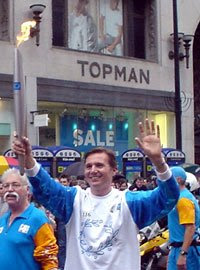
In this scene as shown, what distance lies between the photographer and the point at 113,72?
73.1ft

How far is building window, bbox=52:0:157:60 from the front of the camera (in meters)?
21.4

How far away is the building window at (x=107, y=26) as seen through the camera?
21.4 m

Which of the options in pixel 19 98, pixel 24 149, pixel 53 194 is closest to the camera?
pixel 19 98

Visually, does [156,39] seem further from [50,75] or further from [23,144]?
[23,144]

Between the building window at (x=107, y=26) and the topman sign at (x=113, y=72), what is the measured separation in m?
0.57

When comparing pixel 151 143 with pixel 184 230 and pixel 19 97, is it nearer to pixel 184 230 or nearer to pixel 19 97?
pixel 19 97

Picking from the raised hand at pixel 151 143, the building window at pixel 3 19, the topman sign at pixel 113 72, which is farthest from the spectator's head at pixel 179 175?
the topman sign at pixel 113 72

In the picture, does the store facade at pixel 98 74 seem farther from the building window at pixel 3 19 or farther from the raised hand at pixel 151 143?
the raised hand at pixel 151 143

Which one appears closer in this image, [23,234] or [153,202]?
[153,202]

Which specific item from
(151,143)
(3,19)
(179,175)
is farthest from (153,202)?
(3,19)

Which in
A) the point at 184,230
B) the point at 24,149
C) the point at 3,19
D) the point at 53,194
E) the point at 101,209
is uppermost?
the point at 3,19

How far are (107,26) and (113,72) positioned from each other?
1670 millimetres

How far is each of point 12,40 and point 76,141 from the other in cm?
384

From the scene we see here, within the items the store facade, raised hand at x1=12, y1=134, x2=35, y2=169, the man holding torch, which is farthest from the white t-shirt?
the store facade
